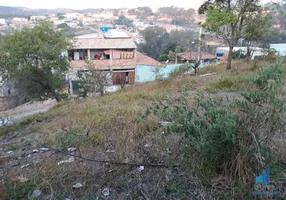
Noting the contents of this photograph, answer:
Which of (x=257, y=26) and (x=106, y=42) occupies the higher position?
(x=257, y=26)

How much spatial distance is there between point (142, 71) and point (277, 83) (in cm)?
1744

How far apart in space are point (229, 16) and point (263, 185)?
276 inches

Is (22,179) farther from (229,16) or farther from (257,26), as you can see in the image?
(257,26)

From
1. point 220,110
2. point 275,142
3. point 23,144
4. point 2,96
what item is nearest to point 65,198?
point 220,110

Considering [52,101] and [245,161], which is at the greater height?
[245,161]

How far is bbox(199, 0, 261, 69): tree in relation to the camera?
804 cm

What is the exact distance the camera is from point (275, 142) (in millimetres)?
2230

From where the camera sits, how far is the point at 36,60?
1028cm

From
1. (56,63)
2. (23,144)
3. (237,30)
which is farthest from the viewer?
(56,63)

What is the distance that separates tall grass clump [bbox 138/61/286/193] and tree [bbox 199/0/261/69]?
6.44 meters

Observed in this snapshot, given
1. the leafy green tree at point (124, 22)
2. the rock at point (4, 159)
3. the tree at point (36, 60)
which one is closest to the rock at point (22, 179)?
the rock at point (4, 159)

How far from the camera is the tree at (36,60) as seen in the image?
32.1ft

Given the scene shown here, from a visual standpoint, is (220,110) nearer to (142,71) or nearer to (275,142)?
(275,142)

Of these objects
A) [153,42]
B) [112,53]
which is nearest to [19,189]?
[112,53]
